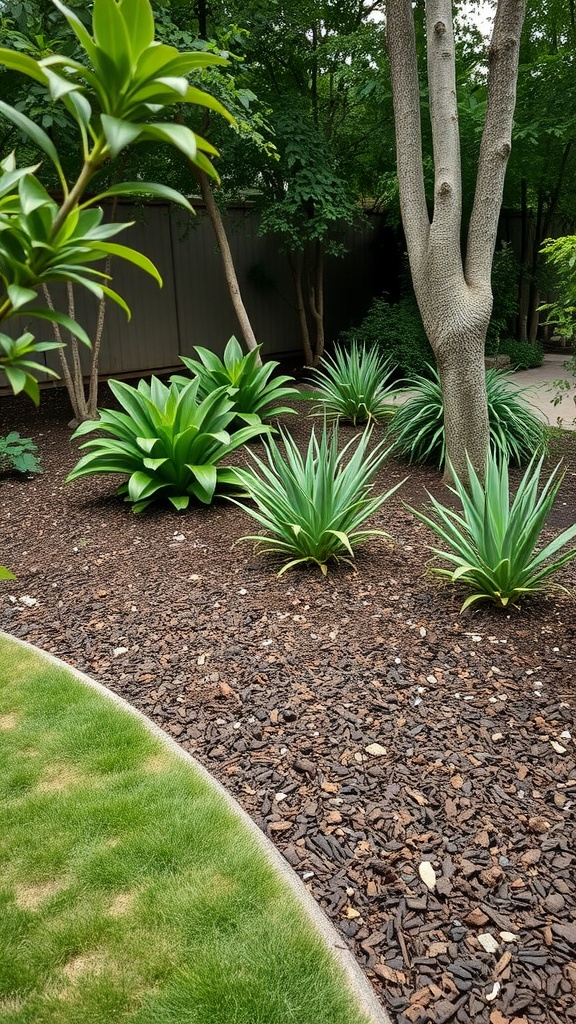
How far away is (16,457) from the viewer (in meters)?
5.56

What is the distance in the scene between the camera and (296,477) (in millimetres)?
3760

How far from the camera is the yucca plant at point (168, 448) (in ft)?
14.8

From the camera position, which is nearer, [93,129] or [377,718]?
[93,129]

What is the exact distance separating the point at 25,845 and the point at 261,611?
1.49 m

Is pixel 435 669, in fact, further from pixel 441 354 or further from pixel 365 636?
pixel 441 354

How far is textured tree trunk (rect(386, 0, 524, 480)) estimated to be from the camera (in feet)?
14.1

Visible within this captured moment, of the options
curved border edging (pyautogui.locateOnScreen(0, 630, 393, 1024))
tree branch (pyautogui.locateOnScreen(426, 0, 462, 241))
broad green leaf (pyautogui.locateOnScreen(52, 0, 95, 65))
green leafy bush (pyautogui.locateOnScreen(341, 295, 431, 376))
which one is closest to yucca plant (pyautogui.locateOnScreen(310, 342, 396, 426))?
green leafy bush (pyautogui.locateOnScreen(341, 295, 431, 376))

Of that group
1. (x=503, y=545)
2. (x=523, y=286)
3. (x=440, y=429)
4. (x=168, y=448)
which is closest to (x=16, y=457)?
(x=168, y=448)

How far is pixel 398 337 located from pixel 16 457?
5450 millimetres

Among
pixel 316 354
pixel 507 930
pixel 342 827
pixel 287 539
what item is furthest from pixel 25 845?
pixel 316 354

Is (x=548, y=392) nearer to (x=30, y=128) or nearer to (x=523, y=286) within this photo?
(x=523, y=286)

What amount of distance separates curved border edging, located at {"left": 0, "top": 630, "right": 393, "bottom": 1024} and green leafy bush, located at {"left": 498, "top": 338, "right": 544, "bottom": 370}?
10099mm

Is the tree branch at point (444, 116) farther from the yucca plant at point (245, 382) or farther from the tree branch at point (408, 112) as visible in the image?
the yucca plant at point (245, 382)

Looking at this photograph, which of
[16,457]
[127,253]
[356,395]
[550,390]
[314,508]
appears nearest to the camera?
[127,253]
